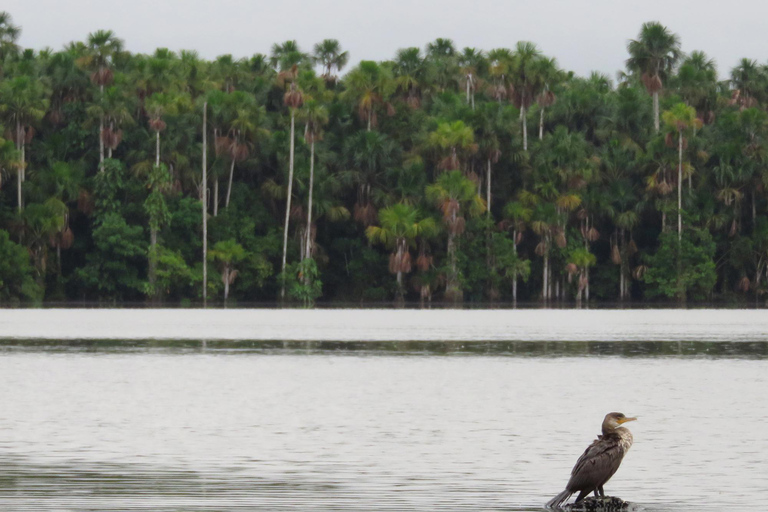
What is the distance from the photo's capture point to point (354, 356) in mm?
30703

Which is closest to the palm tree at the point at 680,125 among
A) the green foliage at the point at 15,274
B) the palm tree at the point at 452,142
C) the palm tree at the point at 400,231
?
the palm tree at the point at 452,142

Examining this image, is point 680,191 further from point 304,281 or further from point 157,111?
point 157,111

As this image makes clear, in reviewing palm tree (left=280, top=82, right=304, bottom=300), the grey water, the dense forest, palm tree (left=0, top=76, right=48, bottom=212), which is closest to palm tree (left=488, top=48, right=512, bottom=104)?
the dense forest

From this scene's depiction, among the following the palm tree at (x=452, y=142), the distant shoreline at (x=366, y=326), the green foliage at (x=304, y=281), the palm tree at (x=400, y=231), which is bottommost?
the distant shoreline at (x=366, y=326)

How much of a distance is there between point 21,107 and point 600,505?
67637 mm

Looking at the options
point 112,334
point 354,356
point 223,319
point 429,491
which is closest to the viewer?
point 429,491

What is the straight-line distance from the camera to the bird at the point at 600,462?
1024 cm

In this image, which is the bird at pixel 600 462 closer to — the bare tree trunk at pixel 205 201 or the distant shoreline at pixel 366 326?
the distant shoreline at pixel 366 326

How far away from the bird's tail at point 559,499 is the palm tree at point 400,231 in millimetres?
62888

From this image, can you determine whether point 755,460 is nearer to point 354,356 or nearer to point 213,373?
point 213,373

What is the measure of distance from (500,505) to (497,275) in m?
65.9

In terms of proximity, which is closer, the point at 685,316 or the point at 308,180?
the point at 685,316

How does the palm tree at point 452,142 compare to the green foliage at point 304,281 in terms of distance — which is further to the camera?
the palm tree at point 452,142

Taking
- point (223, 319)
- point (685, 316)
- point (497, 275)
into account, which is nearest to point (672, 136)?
point (497, 275)
